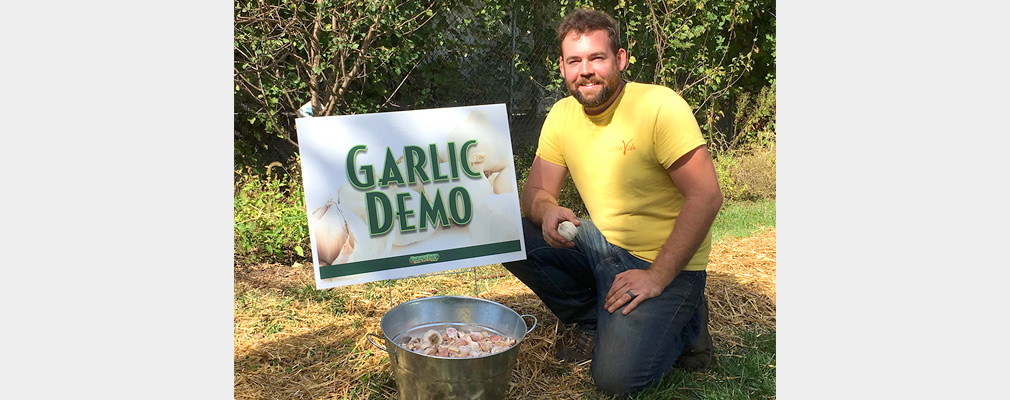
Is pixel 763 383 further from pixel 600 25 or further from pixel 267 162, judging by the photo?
pixel 267 162

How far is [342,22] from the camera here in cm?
483

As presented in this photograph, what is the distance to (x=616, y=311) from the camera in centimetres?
280

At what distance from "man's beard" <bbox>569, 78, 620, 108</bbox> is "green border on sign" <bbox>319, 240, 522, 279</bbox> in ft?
2.16

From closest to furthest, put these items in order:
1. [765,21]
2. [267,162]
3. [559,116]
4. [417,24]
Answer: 1. [559,116]
2. [417,24]
3. [267,162]
4. [765,21]

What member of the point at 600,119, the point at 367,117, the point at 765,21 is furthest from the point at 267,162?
the point at 765,21

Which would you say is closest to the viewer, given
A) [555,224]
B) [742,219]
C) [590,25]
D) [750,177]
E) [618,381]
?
[618,381]

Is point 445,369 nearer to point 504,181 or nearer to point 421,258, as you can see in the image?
point 421,258

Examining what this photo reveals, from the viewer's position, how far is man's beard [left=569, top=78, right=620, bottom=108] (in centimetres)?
293

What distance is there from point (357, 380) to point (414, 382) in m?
0.52

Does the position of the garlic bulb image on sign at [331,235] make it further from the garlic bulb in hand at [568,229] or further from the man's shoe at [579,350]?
the man's shoe at [579,350]

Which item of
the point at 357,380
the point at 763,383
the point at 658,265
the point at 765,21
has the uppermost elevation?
the point at 765,21

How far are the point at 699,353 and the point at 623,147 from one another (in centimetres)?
94

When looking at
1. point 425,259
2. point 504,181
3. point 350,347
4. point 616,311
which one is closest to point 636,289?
point 616,311

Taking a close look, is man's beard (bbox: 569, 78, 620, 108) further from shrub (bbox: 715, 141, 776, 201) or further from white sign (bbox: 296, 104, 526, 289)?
shrub (bbox: 715, 141, 776, 201)
